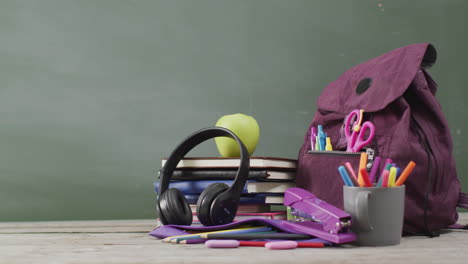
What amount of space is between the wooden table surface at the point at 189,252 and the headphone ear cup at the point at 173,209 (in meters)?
0.05

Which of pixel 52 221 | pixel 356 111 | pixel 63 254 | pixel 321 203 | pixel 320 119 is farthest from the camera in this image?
pixel 52 221

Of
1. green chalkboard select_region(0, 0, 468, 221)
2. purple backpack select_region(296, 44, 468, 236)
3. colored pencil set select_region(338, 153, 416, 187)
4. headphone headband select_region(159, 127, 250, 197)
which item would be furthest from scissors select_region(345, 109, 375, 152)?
green chalkboard select_region(0, 0, 468, 221)

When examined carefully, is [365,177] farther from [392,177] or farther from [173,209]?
[173,209]

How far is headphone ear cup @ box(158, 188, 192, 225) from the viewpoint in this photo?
0.84 metres

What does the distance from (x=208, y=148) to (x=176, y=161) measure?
39cm

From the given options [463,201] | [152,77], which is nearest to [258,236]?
[463,201]

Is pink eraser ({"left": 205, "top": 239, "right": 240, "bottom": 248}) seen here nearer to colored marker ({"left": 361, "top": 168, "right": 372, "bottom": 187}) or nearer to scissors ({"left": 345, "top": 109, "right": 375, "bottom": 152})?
colored marker ({"left": 361, "top": 168, "right": 372, "bottom": 187})

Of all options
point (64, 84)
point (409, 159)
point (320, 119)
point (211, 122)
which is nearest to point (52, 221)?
point (64, 84)

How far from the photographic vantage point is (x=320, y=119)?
1.01 metres

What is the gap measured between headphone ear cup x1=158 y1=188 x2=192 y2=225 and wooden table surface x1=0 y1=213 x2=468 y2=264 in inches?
2.0

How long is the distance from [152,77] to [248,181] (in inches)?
21.0

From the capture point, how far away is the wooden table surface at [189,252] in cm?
60

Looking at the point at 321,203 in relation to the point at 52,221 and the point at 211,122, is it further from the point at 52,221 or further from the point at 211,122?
the point at 52,221

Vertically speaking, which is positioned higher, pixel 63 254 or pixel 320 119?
pixel 320 119
